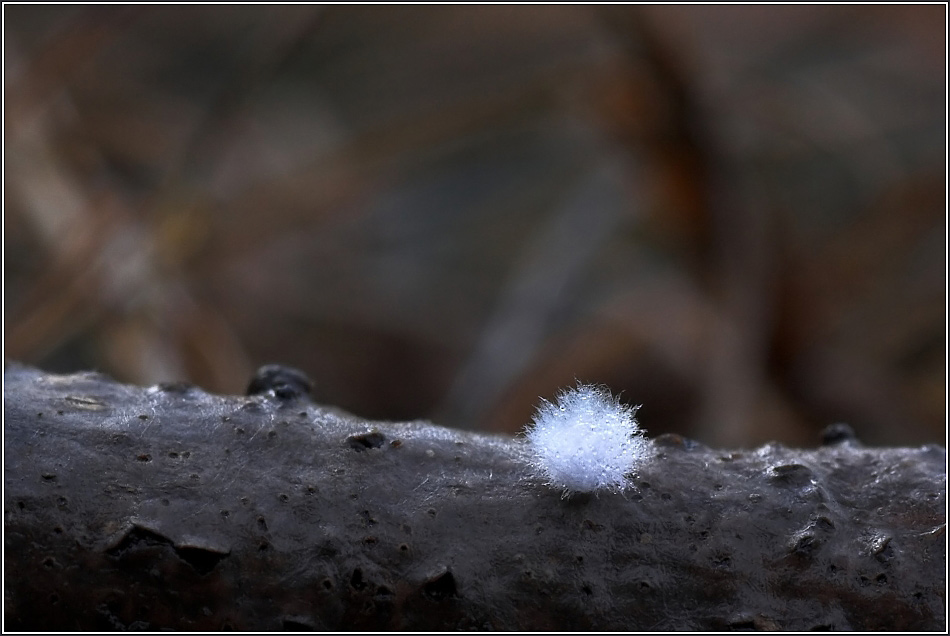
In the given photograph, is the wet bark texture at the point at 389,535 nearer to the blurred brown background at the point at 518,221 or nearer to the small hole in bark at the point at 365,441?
the small hole in bark at the point at 365,441

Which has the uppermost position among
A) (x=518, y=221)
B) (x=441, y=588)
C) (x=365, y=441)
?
(x=518, y=221)

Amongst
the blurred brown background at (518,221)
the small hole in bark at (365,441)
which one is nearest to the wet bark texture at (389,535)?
the small hole in bark at (365,441)

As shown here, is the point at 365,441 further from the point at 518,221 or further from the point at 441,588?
the point at 518,221

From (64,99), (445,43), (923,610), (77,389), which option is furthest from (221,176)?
(923,610)

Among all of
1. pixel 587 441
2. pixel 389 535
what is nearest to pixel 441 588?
pixel 389 535

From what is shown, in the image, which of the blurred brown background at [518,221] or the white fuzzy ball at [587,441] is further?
the blurred brown background at [518,221]

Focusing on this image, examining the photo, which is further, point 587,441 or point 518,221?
point 518,221

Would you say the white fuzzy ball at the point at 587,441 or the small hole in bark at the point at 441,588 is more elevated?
the white fuzzy ball at the point at 587,441
